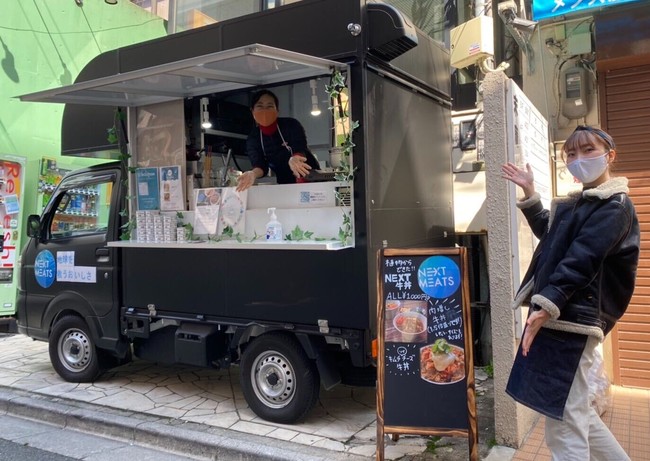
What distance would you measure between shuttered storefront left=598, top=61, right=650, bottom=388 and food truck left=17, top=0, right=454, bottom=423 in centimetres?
156

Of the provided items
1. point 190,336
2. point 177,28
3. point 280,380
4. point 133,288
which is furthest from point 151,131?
point 177,28

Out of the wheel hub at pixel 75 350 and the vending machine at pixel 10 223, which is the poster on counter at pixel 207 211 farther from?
the vending machine at pixel 10 223

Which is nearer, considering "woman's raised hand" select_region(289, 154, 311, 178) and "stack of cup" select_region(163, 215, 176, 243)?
"woman's raised hand" select_region(289, 154, 311, 178)

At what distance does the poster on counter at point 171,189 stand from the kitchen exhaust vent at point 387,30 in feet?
7.19

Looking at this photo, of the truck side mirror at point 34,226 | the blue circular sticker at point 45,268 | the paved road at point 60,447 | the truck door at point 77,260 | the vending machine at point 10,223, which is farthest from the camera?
the vending machine at point 10,223

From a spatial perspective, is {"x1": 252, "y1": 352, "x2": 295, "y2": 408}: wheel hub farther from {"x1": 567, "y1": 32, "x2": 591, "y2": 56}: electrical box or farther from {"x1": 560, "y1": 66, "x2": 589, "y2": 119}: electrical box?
{"x1": 567, "y1": 32, "x2": 591, "y2": 56}: electrical box

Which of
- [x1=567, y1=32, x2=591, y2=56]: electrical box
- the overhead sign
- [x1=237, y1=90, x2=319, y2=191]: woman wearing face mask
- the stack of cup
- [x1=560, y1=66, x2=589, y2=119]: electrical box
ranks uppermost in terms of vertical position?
the overhead sign

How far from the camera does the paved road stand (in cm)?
407

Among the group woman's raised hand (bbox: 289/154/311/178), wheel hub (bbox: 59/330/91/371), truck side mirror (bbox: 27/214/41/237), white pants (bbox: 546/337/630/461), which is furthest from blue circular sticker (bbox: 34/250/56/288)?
white pants (bbox: 546/337/630/461)

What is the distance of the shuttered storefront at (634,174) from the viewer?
4.76 metres

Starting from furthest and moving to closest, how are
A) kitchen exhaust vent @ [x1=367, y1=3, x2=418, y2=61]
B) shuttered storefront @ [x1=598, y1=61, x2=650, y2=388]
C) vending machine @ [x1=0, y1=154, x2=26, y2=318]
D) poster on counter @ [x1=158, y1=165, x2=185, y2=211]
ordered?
vending machine @ [x1=0, y1=154, x2=26, y2=318] < poster on counter @ [x1=158, y1=165, x2=185, y2=211] < shuttered storefront @ [x1=598, y1=61, x2=650, y2=388] < kitchen exhaust vent @ [x1=367, y1=3, x2=418, y2=61]

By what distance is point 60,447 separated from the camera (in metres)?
4.29

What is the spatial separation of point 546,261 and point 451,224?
3.07 meters

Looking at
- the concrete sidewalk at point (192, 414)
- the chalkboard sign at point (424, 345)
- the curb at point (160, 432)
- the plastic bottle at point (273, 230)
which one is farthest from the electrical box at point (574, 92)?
the curb at point (160, 432)
